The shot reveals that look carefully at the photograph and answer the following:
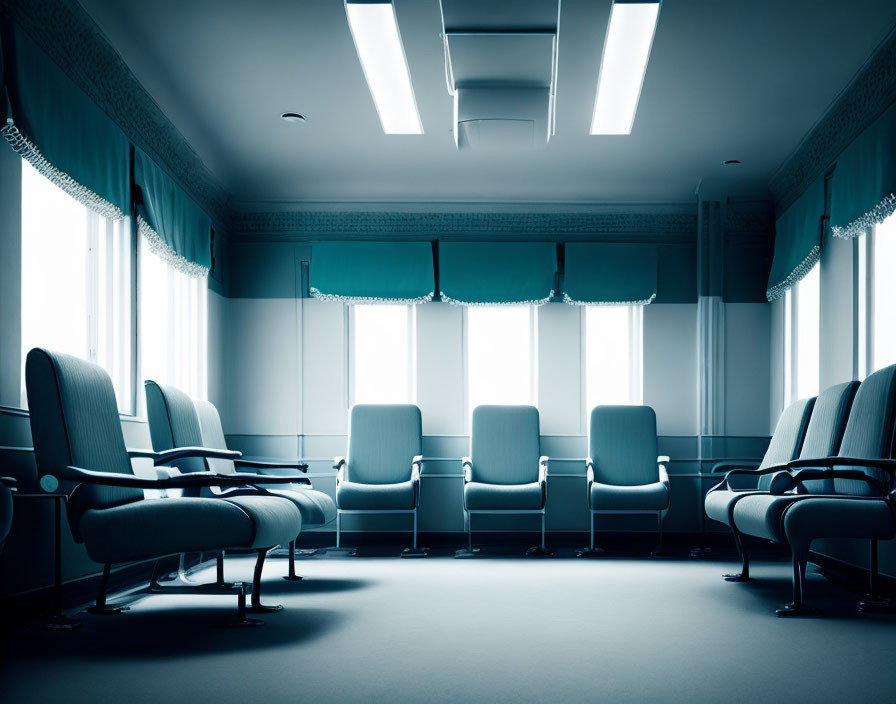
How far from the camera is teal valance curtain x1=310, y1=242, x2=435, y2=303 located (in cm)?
705

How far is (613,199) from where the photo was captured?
717 centimetres

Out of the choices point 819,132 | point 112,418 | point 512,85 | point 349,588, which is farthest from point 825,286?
point 112,418

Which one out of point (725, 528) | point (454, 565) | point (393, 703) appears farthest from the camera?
point (725, 528)

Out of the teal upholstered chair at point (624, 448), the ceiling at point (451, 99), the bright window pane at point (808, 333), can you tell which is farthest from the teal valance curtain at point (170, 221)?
the bright window pane at point (808, 333)

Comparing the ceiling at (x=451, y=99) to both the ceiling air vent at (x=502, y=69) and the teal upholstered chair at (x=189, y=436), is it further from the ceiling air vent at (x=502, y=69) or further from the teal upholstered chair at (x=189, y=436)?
the teal upholstered chair at (x=189, y=436)

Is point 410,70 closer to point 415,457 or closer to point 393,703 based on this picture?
point 415,457

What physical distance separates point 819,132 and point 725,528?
3067mm

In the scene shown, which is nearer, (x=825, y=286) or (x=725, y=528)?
(x=825, y=286)

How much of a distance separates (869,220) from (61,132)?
3.91 m

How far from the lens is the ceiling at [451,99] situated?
4098mm

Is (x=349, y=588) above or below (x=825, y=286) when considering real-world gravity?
→ below

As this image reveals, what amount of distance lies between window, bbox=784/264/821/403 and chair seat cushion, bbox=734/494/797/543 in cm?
231

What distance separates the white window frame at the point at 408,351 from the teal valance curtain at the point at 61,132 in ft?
8.89

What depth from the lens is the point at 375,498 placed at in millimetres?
5992
